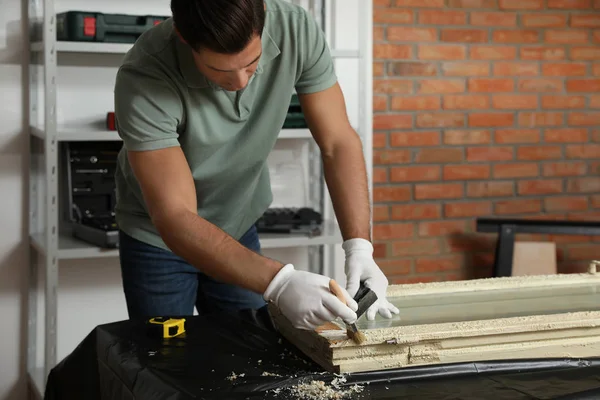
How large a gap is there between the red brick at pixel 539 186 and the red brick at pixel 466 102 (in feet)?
1.17

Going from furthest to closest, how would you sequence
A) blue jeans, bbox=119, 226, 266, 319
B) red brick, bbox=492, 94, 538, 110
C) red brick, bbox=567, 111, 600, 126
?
red brick, bbox=567, 111, 600, 126, red brick, bbox=492, 94, 538, 110, blue jeans, bbox=119, 226, 266, 319

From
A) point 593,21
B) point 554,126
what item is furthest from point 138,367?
point 593,21

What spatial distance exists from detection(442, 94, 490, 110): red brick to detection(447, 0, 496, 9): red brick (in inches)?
13.3

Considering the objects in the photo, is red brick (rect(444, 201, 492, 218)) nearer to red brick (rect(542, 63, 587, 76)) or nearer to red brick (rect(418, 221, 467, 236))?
red brick (rect(418, 221, 467, 236))

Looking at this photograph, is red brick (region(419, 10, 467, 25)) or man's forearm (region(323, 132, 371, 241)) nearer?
man's forearm (region(323, 132, 371, 241))

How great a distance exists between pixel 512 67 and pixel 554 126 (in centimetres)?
31

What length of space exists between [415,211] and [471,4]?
0.82m

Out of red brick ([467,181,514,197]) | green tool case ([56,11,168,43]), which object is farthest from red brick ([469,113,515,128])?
green tool case ([56,11,168,43])

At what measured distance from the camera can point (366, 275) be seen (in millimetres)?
1519

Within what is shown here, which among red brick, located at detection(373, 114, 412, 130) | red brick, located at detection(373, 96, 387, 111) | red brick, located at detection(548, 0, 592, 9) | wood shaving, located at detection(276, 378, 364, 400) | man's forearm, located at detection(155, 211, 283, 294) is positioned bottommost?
wood shaving, located at detection(276, 378, 364, 400)

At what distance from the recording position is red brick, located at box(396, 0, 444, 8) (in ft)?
10.0

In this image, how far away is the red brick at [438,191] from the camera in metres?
3.19

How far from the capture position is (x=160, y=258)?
1802mm

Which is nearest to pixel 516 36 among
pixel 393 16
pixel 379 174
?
pixel 393 16
